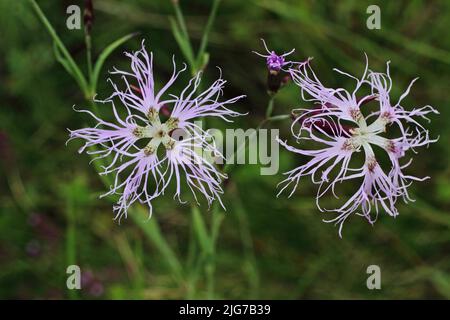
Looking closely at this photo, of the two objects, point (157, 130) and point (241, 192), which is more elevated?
point (241, 192)

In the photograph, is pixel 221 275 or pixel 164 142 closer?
pixel 164 142

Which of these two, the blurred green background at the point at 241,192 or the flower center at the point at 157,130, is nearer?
the flower center at the point at 157,130

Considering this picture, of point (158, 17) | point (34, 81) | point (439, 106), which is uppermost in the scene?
point (158, 17)

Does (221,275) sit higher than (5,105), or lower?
lower

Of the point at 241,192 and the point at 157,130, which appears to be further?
the point at 241,192

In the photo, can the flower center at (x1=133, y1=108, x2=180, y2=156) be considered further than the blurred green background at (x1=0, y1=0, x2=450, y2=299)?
No
